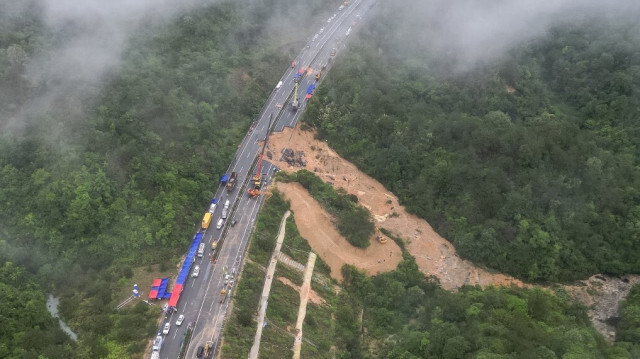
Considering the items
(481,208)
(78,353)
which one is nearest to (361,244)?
(481,208)

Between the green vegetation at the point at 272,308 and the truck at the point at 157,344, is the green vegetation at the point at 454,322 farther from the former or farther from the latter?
the truck at the point at 157,344

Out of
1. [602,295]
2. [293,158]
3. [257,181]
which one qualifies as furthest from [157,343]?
[602,295]

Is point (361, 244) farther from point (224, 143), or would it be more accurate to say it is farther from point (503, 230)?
point (224, 143)

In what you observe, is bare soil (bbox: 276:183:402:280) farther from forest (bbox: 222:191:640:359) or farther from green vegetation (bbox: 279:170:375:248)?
forest (bbox: 222:191:640:359)

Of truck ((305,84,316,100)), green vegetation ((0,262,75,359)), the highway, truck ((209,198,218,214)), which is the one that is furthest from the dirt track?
green vegetation ((0,262,75,359))

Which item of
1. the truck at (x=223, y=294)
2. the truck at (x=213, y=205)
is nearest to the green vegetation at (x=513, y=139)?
the truck at (x=213, y=205)

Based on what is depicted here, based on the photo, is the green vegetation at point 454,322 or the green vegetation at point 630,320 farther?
the green vegetation at point 630,320

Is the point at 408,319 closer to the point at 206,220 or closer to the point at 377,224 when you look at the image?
the point at 377,224
